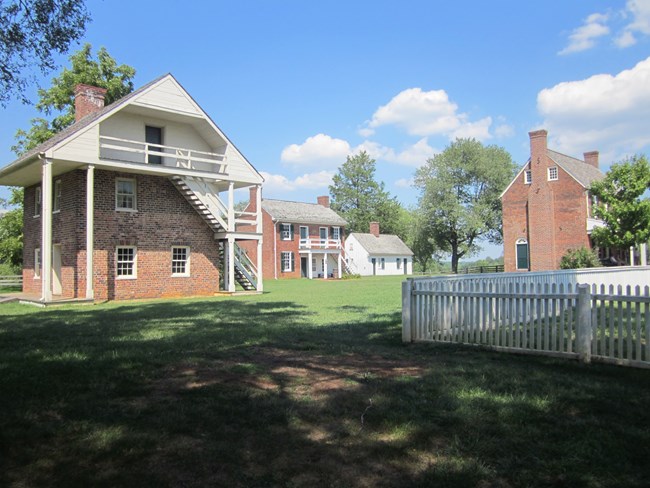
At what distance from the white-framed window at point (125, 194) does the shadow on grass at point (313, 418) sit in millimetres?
12930

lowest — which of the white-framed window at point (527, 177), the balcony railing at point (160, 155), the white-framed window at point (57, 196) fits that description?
the white-framed window at point (57, 196)

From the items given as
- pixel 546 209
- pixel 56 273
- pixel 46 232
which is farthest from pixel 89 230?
pixel 546 209

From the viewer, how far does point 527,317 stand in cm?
765

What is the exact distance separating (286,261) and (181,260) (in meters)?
26.3

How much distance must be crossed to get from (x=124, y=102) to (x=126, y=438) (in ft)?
59.1

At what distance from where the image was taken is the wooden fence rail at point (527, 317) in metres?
6.52

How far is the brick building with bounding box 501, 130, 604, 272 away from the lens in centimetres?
3556

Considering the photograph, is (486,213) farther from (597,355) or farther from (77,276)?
(597,355)

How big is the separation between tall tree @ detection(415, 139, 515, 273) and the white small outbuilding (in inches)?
188

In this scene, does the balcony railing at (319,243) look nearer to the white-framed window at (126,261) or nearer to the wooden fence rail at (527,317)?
the white-framed window at (126,261)

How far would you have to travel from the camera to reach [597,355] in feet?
22.4

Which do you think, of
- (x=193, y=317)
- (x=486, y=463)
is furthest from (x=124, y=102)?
(x=486, y=463)

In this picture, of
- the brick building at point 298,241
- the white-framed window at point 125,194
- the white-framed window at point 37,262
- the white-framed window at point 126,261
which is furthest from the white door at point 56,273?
the brick building at point 298,241

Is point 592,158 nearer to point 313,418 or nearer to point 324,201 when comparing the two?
point 324,201
